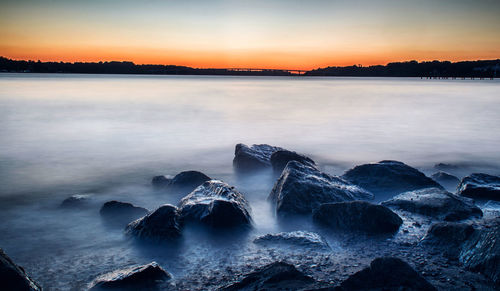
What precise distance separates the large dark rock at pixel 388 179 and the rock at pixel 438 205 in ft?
1.86

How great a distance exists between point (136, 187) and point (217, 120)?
393 inches

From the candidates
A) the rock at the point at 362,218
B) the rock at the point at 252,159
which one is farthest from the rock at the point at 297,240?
the rock at the point at 252,159

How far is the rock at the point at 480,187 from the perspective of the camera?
4.68 m

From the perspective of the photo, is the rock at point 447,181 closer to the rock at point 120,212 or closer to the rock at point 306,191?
the rock at point 306,191

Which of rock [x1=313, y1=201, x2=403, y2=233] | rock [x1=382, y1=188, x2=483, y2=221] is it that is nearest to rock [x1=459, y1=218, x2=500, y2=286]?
Result: rock [x1=313, y1=201, x2=403, y2=233]

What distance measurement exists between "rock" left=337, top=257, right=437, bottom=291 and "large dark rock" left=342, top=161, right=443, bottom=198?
2.54 m

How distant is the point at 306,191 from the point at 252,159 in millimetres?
2365

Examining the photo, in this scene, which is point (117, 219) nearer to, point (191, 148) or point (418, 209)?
point (418, 209)

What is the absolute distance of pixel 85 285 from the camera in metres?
2.95

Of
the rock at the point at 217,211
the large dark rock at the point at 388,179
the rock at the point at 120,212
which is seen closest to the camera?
the rock at the point at 217,211

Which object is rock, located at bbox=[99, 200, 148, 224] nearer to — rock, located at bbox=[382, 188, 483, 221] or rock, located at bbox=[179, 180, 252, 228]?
rock, located at bbox=[179, 180, 252, 228]

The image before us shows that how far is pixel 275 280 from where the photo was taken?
2670mm

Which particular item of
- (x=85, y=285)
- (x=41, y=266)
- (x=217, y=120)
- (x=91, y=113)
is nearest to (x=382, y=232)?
(x=85, y=285)

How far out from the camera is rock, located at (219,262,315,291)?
262cm
